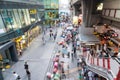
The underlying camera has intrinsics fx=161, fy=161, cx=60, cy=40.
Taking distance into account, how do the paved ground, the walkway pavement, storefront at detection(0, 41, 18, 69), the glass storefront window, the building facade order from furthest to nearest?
1. the glass storefront window
2. storefront at detection(0, 41, 18, 69)
3. the building facade
4. the walkway pavement
5. the paved ground

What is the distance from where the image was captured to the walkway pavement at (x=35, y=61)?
17125 millimetres

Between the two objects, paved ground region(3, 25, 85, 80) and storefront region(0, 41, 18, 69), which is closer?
paved ground region(3, 25, 85, 80)

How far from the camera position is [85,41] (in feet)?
59.6

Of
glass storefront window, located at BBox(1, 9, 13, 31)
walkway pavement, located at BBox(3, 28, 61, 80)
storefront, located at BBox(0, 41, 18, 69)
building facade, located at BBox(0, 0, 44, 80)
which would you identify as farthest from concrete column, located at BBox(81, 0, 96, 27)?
storefront, located at BBox(0, 41, 18, 69)

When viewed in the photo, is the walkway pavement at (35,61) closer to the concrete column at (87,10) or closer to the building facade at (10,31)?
the building facade at (10,31)

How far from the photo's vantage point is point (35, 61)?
2089cm

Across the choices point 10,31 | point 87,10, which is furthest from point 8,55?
point 87,10

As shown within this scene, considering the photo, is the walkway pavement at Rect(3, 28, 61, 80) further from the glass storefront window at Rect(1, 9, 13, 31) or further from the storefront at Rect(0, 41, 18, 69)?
the glass storefront window at Rect(1, 9, 13, 31)

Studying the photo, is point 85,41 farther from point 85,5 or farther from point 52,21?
point 52,21

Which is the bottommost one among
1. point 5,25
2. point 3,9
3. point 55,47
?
point 55,47

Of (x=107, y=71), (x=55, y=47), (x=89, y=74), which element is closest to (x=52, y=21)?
(x=55, y=47)

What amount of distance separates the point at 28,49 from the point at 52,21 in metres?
26.2

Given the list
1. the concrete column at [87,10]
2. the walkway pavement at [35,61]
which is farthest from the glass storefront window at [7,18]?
the concrete column at [87,10]

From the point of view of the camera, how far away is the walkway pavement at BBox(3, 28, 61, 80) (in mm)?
17125
